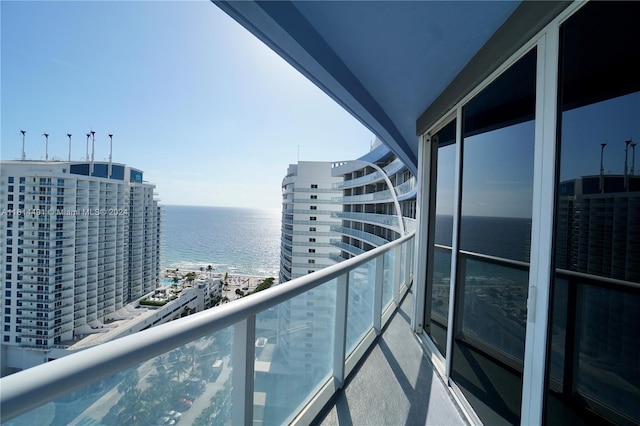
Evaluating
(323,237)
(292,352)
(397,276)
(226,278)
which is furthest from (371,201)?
(226,278)

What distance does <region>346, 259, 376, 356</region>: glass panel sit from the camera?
8.12 ft

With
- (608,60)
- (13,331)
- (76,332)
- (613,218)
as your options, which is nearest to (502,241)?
(613,218)

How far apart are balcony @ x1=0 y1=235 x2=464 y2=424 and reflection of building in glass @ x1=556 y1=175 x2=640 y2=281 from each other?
49.5 inches

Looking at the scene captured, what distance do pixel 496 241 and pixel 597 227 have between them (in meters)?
0.70

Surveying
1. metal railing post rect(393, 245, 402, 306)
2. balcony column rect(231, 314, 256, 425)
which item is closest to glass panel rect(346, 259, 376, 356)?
metal railing post rect(393, 245, 402, 306)

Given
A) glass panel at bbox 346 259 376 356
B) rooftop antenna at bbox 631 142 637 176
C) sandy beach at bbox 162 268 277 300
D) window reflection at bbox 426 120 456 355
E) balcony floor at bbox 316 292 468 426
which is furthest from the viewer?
sandy beach at bbox 162 268 277 300

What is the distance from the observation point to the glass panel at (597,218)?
4.12 feet

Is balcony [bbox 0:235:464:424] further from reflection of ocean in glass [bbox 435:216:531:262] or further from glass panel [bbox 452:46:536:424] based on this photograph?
reflection of ocean in glass [bbox 435:216:531:262]

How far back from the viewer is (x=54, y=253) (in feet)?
61.0

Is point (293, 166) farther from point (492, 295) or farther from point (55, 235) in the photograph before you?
point (492, 295)

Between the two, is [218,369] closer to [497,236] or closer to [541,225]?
[541,225]

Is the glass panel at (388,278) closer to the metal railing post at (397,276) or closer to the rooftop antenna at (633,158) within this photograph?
the metal railing post at (397,276)

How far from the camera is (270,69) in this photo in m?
2.55

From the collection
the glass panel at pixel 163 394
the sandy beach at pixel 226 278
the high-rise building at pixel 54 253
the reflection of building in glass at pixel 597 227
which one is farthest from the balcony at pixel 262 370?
the sandy beach at pixel 226 278
